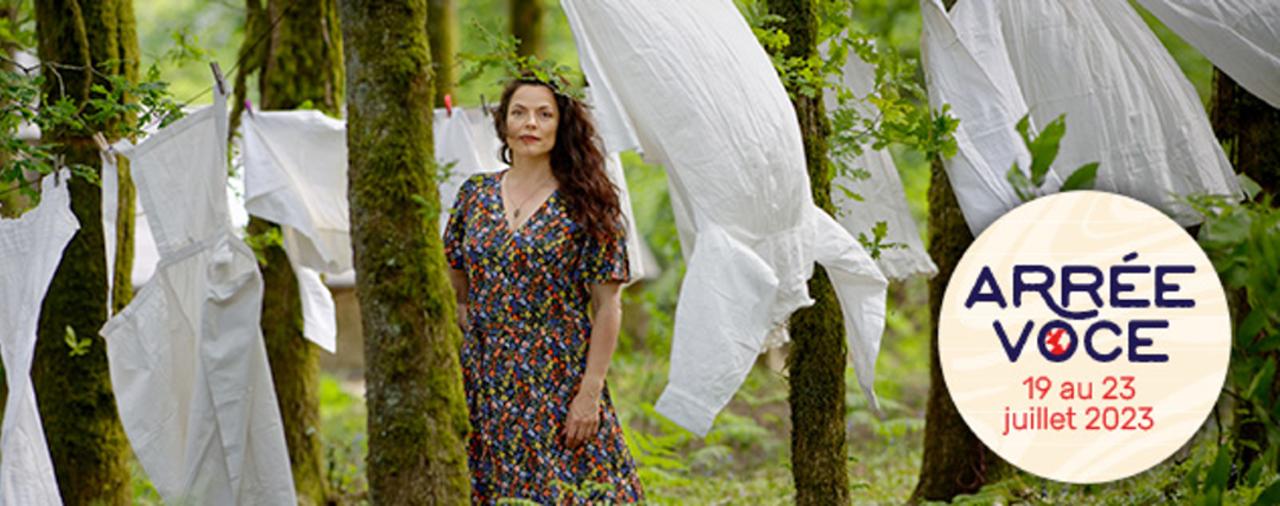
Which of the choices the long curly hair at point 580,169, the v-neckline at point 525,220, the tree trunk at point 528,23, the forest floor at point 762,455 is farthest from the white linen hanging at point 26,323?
the tree trunk at point 528,23

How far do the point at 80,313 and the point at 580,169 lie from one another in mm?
1632

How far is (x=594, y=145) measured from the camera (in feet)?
12.1

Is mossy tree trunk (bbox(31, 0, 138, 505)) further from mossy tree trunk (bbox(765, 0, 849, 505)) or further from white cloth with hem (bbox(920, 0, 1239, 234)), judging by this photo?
white cloth with hem (bbox(920, 0, 1239, 234))

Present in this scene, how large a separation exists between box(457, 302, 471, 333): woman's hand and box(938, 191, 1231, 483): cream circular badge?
118 cm

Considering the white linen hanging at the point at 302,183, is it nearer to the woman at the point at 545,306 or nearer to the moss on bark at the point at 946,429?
the woman at the point at 545,306

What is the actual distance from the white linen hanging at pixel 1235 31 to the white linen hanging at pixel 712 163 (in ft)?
4.10

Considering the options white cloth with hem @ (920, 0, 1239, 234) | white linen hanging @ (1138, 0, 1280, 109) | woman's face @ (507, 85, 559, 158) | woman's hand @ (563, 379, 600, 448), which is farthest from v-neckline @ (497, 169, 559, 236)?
white linen hanging @ (1138, 0, 1280, 109)

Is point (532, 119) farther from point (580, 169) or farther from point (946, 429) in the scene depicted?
point (946, 429)

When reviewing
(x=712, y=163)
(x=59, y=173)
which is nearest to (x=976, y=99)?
(x=712, y=163)

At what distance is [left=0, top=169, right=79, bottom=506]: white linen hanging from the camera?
336 centimetres

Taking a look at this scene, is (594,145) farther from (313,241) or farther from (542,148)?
(313,241)

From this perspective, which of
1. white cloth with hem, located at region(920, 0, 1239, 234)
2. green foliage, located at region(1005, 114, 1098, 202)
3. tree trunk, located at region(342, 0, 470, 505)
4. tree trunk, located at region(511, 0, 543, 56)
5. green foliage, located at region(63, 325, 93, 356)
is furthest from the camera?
tree trunk, located at region(511, 0, 543, 56)

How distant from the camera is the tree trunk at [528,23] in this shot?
851 cm

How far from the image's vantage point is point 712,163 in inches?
123
